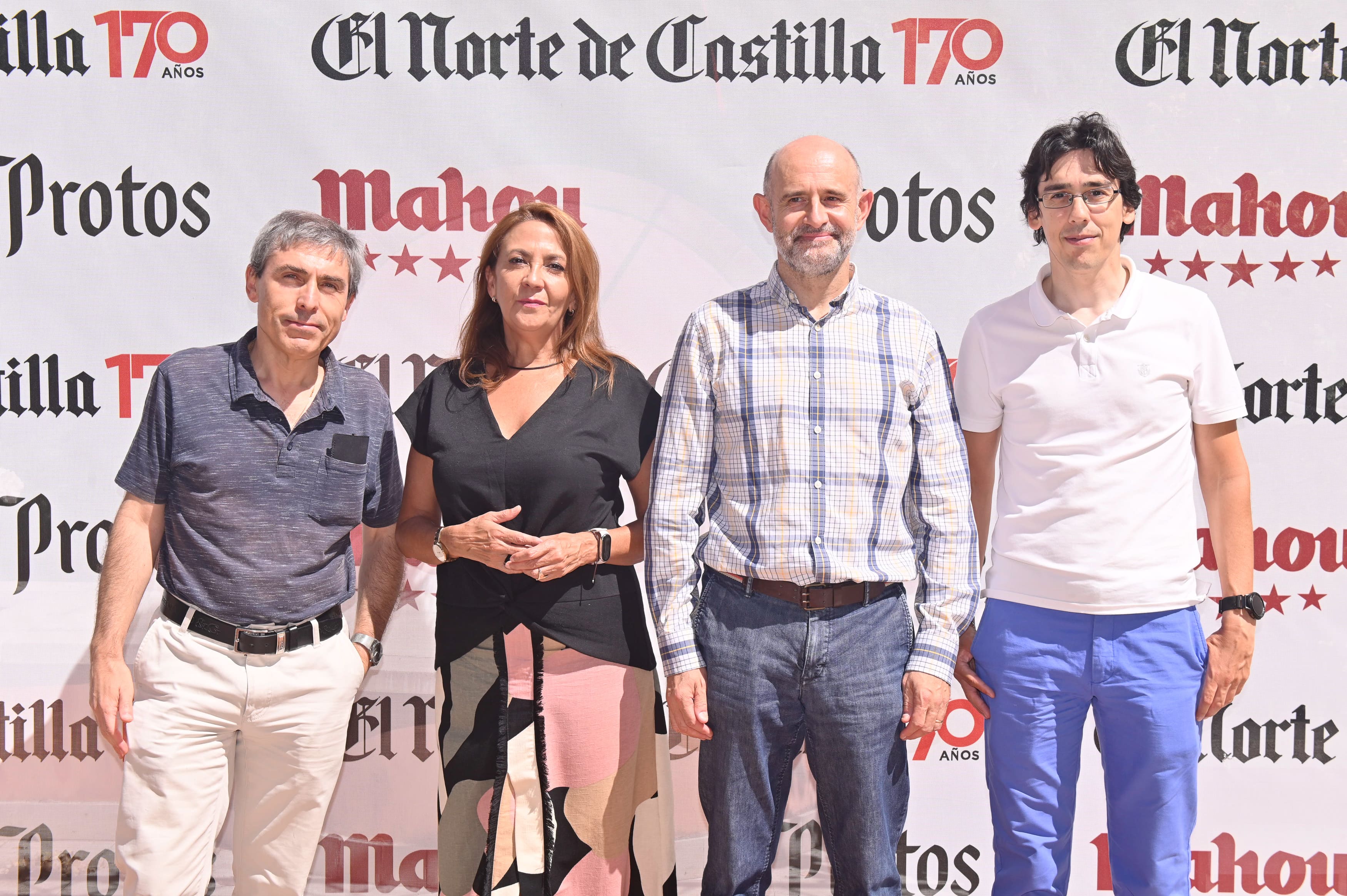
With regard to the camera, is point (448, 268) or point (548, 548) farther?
point (448, 268)

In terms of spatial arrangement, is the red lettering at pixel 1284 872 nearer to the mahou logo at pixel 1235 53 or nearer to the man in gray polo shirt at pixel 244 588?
the mahou logo at pixel 1235 53

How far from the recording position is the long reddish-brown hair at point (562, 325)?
6.98 ft

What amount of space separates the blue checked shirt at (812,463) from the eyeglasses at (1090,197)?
0.38 metres

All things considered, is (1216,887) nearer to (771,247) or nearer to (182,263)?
(771,247)

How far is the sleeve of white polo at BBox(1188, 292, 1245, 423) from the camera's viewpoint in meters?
2.00

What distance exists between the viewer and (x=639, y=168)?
108 inches

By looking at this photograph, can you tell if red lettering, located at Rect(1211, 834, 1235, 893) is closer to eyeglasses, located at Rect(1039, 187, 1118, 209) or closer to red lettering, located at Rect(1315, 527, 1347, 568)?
red lettering, located at Rect(1315, 527, 1347, 568)

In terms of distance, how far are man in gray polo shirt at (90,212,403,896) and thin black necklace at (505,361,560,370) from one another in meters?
0.35

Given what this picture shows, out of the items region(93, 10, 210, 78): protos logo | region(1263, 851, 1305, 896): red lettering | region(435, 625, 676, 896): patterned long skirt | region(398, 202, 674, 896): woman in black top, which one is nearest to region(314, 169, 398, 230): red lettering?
region(93, 10, 210, 78): protos logo

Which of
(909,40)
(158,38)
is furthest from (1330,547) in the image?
(158,38)

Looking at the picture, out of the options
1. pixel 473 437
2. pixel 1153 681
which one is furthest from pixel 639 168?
pixel 1153 681

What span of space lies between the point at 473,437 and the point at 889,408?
2.85ft

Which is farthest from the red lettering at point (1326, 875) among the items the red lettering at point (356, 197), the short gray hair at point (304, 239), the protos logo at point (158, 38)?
the protos logo at point (158, 38)

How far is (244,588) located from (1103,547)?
1779 mm
